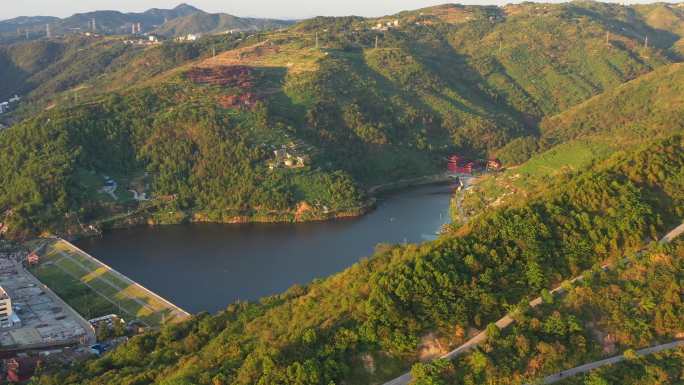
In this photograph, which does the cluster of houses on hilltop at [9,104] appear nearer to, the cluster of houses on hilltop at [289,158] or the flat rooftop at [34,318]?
the cluster of houses on hilltop at [289,158]

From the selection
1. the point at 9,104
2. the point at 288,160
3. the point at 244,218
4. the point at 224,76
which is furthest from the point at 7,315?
the point at 9,104

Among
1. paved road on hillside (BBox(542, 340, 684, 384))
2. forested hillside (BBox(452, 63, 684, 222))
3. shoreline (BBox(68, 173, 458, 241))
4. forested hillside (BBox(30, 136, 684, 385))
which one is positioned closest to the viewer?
paved road on hillside (BBox(542, 340, 684, 384))

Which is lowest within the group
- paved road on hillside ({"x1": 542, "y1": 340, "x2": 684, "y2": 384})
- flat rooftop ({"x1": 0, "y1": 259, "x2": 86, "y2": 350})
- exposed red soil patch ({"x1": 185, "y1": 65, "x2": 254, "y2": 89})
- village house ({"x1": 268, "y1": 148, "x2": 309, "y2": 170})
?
flat rooftop ({"x1": 0, "y1": 259, "x2": 86, "y2": 350})

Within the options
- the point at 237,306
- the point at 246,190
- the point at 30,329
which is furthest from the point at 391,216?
the point at 30,329

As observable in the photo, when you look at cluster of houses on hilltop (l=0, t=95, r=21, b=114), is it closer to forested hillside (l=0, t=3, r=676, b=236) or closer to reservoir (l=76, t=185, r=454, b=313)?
forested hillside (l=0, t=3, r=676, b=236)

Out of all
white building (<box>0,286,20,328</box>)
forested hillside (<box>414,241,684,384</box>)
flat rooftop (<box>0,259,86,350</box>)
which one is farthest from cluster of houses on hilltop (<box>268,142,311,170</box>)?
forested hillside (<box>414,241,684,384</box>)

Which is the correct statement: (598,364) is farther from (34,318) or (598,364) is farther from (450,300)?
(34,318)

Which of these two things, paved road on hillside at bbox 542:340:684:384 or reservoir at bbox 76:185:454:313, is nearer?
paved road on hillside at bbox 542:340:684:384

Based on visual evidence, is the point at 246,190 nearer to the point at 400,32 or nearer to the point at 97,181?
the point at 97,181
